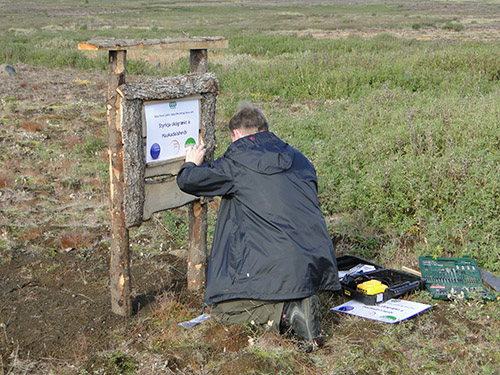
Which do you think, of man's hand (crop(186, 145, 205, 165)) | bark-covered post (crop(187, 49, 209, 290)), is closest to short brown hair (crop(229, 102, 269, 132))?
man's hand (crop(186, 145, 205, 165))

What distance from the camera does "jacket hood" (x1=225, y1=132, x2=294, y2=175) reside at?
3.65 meters

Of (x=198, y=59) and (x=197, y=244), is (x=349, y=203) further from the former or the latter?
(x=198, y=59)

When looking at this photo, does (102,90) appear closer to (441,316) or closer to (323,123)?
(323,123)

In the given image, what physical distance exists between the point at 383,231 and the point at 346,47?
59.4 ft

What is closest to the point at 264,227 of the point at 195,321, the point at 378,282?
the point at 195,321

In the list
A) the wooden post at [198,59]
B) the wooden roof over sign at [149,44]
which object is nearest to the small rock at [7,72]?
the wooden post at [198,59]

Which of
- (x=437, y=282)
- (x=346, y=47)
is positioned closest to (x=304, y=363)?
(x=437, y=282)

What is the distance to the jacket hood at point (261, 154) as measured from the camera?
3650 millimetres

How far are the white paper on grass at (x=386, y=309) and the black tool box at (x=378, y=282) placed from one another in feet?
0.15

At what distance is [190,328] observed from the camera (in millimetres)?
3986

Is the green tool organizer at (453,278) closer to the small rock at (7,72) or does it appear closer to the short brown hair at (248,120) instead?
the short brown hair at (248,120)

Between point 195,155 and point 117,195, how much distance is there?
0.62 m

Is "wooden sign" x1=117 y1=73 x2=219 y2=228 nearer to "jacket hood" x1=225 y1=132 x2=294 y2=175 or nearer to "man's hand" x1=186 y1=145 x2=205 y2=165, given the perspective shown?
"man's hand" x1=186 y1=145 x2=205 y2=165

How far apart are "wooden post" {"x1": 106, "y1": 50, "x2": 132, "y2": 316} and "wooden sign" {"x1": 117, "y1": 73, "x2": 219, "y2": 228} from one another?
0.05 metres
